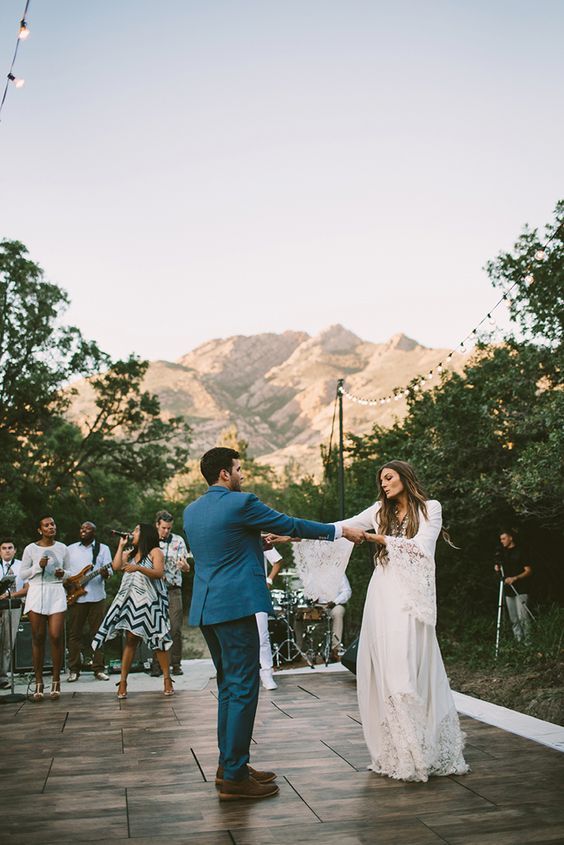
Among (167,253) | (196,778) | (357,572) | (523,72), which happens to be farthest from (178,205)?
(196,778)

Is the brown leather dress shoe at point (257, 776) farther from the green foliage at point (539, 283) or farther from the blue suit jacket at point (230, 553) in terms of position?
the green foliage at point (539, 283)

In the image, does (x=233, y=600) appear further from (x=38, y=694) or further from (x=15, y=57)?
(x=15, y=57)

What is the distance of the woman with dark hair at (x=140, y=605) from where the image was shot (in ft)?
24.2

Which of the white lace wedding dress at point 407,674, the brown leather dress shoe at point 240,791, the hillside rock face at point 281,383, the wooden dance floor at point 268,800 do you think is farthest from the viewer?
the hillside rock face at point 281,383

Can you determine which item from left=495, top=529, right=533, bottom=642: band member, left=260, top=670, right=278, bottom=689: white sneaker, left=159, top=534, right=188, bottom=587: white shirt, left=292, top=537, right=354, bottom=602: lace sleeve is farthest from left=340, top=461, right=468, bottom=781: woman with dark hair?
left=495, top=529, right=533, bottom=642: band member

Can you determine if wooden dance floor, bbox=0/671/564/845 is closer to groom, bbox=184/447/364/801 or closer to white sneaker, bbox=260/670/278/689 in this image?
groom, bbox=184/447/364/801

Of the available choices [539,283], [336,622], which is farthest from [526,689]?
[539,283]

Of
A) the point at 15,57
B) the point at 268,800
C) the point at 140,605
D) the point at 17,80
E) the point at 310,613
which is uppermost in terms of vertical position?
the point at 15,57

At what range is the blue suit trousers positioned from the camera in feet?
12.9

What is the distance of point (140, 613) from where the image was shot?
7.40 metres

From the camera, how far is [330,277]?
4085 inches

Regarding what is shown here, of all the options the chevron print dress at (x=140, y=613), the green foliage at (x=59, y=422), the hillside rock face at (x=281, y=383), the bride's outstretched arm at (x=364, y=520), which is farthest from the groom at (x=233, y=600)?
the hillside rock face at (x=281, y=383)

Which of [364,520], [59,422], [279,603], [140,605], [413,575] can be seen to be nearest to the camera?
[413,575]

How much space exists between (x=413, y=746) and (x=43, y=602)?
4340 millimetres
